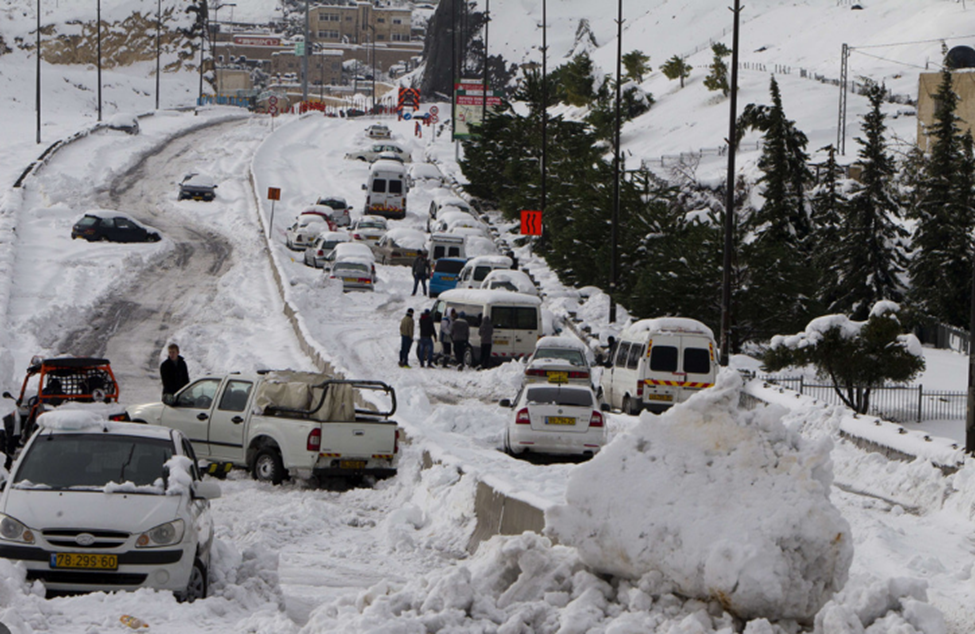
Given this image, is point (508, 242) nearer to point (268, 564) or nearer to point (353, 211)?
point (353, 211)

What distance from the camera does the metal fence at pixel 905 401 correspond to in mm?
23656

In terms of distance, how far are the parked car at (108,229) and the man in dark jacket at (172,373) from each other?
27.6 metres

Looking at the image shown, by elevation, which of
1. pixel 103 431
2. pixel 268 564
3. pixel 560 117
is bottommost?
→ pixel 268 564

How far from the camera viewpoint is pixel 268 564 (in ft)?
32.1

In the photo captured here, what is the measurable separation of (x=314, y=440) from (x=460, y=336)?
13.6 meters

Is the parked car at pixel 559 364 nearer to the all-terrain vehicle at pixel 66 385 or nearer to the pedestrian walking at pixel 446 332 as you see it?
the pedestrian walking at pixel 446 332

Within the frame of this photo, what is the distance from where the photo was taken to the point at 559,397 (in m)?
18.4

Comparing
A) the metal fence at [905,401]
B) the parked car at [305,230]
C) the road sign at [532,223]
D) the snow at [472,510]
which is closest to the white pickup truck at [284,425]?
the snow at [472,510]

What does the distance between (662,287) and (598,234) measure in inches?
368

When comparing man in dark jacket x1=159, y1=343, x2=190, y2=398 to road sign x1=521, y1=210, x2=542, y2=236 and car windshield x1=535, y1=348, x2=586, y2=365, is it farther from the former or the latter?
road sign x1=521, y1=210, x2=542, y2=236

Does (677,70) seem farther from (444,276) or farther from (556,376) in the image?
(556,376)

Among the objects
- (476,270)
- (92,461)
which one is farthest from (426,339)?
(92,461)

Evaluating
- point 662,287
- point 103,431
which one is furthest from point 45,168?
point 103,431

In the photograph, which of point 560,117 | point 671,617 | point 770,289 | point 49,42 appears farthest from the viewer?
point 49,42
